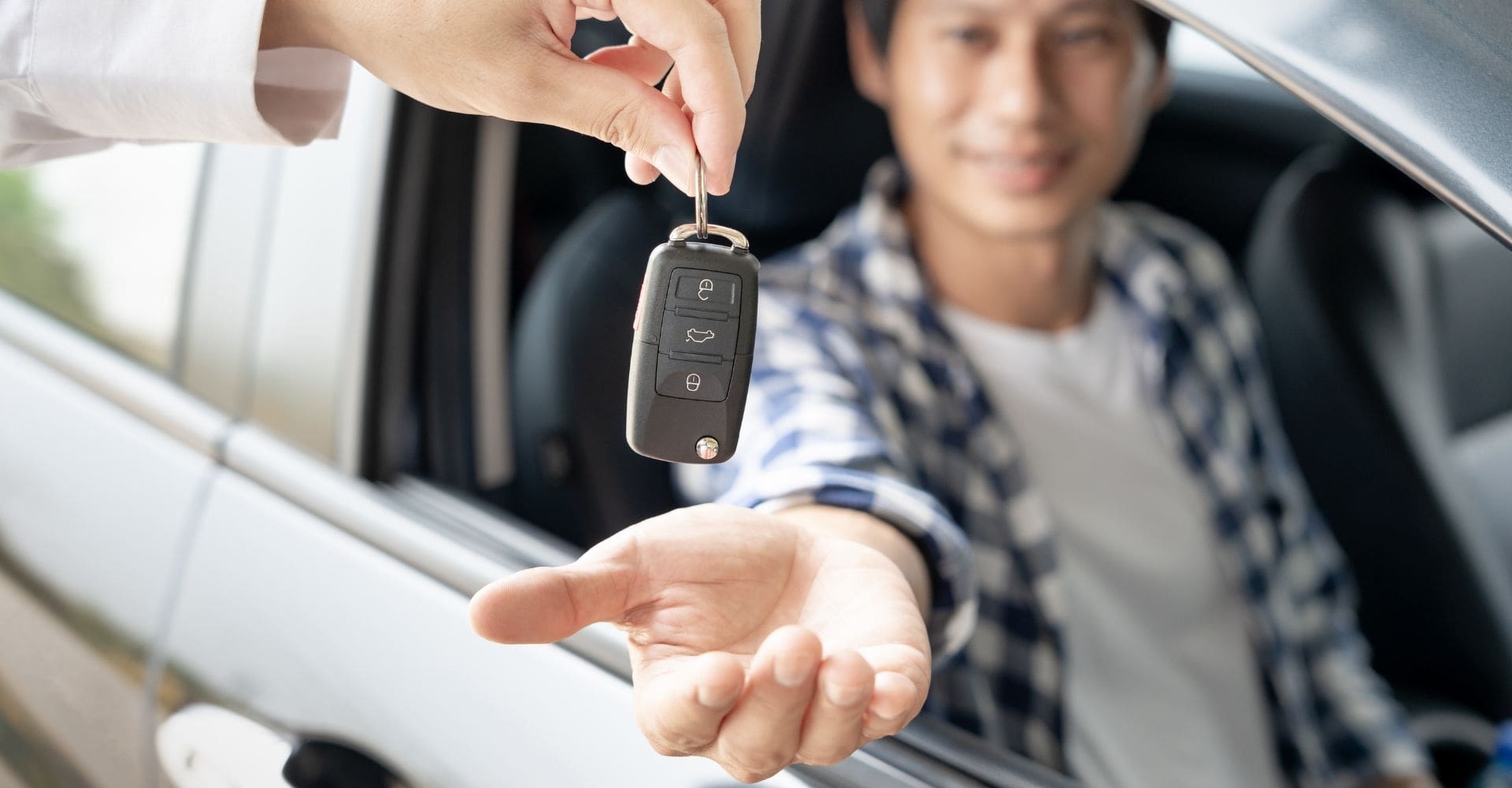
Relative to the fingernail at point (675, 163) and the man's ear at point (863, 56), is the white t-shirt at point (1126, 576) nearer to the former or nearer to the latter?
the man's ear at point (863, 56)

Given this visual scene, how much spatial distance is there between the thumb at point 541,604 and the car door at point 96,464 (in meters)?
0.66

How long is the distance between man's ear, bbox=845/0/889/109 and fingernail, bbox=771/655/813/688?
1.20 m

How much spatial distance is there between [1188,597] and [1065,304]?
46 centimetres

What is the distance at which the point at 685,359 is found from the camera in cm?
80

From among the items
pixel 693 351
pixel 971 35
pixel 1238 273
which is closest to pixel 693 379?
pixel 693 351

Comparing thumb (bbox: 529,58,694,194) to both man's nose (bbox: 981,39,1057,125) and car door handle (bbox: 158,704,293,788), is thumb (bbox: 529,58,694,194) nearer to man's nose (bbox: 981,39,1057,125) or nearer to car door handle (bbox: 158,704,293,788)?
car door handle (bbox: 158,704,293,788)

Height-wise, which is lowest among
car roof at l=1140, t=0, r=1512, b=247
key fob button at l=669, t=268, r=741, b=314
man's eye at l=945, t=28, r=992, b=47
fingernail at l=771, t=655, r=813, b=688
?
fingernail at l=771, t=655, r=813, b=688

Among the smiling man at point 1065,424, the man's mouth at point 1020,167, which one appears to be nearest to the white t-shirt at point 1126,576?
the smiling man at point 1065,424

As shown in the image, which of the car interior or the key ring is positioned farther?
the car interior

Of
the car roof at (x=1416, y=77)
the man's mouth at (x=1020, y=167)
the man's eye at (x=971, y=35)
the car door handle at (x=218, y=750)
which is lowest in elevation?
the car door handle at (x=218, y=750)

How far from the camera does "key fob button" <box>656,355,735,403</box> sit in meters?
0.80

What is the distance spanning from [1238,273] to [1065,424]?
759mm

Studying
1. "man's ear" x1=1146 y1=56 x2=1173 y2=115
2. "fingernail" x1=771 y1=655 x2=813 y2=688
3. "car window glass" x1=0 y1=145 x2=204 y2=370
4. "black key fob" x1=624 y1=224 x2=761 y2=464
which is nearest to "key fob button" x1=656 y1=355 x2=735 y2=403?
"black key fob" x1=624 y1=224 x2=761 y2=464

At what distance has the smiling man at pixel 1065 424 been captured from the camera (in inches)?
58.6
